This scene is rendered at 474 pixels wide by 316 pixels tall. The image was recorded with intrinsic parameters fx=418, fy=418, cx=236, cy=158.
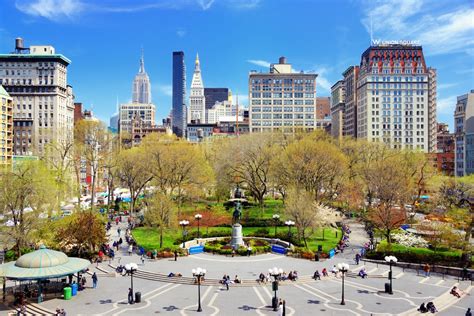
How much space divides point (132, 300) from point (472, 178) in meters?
61.9

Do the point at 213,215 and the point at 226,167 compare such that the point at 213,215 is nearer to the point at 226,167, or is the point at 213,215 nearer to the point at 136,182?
the point at 226,167

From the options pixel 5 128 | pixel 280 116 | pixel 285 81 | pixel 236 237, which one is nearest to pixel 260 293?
pixel 236 237

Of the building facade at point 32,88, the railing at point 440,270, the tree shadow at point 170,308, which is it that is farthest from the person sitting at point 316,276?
the building facade at point 32,88

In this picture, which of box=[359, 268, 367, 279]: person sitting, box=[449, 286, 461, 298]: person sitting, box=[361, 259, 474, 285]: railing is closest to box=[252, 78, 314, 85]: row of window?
box=[361, 259, 474, 285]: railing

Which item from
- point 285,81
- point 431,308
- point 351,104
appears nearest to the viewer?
point 431,308

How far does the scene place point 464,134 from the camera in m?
102

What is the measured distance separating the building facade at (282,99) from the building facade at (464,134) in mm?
50623

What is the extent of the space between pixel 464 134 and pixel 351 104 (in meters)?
62.6

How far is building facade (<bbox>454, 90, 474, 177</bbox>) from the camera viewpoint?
99438mm

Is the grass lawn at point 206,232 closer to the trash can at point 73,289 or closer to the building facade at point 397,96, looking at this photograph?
the trash can at point 73,289

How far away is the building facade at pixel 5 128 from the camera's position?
87250 mm

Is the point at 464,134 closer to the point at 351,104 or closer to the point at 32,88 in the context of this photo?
the point at 351,104

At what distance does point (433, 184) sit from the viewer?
7162 cm

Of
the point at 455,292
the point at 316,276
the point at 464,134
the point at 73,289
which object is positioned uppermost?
the point at 464,134
